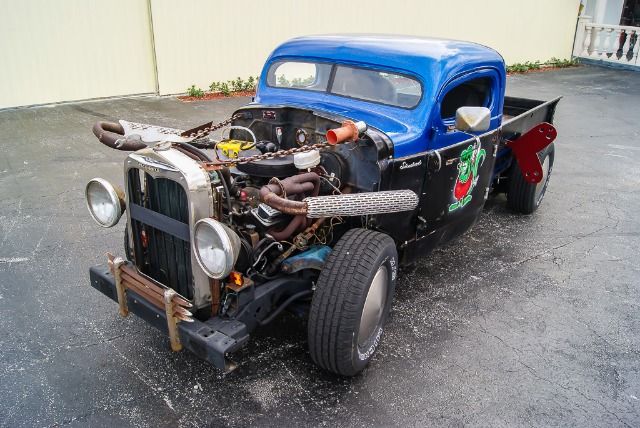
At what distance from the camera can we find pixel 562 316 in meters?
3.94

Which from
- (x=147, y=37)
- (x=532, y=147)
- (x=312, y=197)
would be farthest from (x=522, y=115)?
(x=147, y=37)

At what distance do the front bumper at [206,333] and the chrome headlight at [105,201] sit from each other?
418 mm

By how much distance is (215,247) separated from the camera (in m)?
2.61

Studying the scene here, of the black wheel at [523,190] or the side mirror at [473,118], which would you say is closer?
the side mirror at [473,118]

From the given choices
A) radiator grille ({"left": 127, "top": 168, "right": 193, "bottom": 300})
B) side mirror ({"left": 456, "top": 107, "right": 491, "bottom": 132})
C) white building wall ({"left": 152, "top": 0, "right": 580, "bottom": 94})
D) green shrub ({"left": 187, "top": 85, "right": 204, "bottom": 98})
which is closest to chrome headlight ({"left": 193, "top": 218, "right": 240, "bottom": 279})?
radiator grille ({"left": 127, "top": 168, "right": 193, "bottom": 300})

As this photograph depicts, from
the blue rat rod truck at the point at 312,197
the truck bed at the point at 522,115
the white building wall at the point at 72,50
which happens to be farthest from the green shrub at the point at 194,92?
the blue rat rod truck at the point at 312,197

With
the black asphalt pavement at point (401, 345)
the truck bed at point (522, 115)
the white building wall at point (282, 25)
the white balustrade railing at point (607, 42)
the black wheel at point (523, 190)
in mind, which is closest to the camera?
the black asphalt pavement at point (401, 345)

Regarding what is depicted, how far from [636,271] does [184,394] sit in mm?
3939

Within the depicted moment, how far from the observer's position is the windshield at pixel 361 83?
→ 3.86m

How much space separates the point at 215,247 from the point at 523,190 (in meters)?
4.01

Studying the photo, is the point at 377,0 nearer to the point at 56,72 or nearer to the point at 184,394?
the point at 56,72

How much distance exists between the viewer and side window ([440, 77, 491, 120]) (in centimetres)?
442

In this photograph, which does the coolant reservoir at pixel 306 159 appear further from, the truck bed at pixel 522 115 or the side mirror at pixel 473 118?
the truck bed at pixel 522 115

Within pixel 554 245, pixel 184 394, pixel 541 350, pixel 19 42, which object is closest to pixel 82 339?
pixel 184 394
